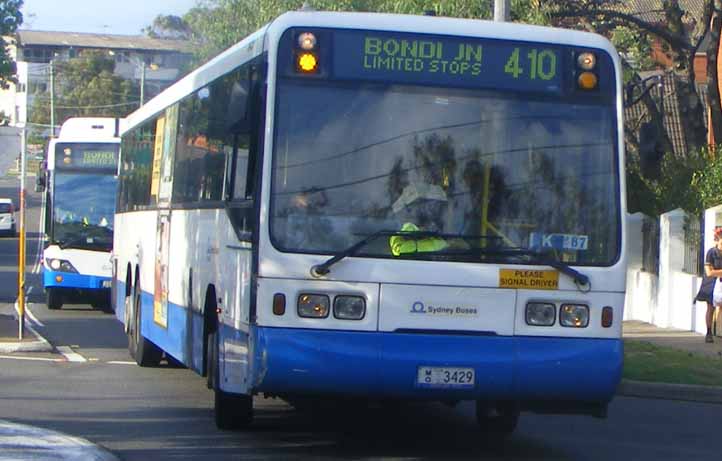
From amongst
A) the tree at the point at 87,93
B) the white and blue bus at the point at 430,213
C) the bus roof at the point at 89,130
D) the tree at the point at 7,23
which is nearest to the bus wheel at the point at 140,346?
the white and blue bus at the point at 430,213

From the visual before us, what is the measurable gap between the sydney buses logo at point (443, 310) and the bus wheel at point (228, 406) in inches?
86.6

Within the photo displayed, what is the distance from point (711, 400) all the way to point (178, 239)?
598 centimetres

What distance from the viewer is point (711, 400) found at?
14742 mm

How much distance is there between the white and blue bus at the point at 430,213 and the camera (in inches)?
363

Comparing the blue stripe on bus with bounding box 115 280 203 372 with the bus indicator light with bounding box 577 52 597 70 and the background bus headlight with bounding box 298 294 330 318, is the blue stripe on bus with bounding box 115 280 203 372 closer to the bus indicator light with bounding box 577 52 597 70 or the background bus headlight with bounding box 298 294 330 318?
the background bus headlight with bounding box 298 294 330 318

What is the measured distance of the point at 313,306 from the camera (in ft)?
30.3

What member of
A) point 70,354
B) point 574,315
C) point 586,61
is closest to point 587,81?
point 586,61

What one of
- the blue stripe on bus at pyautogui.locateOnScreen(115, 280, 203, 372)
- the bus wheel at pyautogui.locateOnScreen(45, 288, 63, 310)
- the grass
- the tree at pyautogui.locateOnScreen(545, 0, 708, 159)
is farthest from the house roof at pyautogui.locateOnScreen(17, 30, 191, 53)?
the blue stripe on bus at pyautogui.locateOnScreen(115, 280, 203, 372)

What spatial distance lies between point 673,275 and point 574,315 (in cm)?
1386

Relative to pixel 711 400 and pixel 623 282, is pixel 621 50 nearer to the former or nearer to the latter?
pixel 711 400

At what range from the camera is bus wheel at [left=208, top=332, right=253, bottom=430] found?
11.0 meters

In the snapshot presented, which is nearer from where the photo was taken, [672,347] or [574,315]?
[574,315]

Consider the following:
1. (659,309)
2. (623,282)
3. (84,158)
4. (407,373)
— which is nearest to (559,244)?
(623,282)

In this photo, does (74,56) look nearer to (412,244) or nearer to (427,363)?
(412,244)
